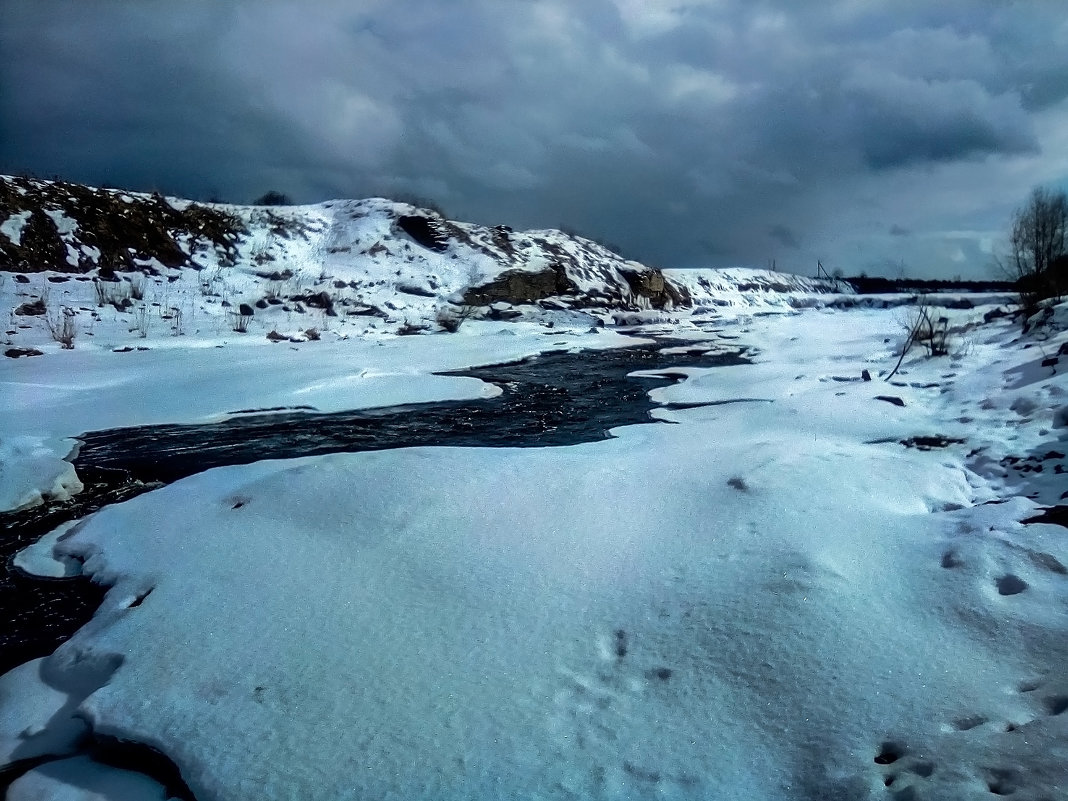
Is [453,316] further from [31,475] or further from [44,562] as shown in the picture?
[44,562]

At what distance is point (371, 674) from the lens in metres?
1.75

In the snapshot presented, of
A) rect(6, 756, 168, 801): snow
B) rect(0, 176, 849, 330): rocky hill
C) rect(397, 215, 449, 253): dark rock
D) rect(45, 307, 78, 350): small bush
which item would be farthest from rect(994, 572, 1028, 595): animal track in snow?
rect(397, 215, 449, 253): dark rock

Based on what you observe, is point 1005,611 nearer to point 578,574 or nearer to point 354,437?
point 578,574

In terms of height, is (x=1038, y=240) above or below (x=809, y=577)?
above

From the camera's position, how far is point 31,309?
10.0 m

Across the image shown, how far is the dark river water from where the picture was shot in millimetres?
2378

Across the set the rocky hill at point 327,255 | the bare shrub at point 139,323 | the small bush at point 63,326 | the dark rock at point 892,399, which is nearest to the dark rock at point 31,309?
the small bush at point 63,326

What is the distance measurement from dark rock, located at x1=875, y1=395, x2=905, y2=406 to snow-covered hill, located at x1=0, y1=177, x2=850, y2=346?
1032cm

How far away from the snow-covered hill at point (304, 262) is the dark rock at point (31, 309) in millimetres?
415

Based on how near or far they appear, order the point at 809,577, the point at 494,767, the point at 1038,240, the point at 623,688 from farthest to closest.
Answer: the point at 1038,240, the point at 809,577, the point at 623,688, the point at 494,767

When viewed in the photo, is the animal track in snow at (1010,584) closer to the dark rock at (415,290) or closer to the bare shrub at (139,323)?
the bare shrub at (139,323)

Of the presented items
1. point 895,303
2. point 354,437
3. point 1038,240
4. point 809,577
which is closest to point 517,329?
point 354,437

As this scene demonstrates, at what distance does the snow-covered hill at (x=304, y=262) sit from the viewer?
13.0 meters

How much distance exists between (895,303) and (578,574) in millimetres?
31598
